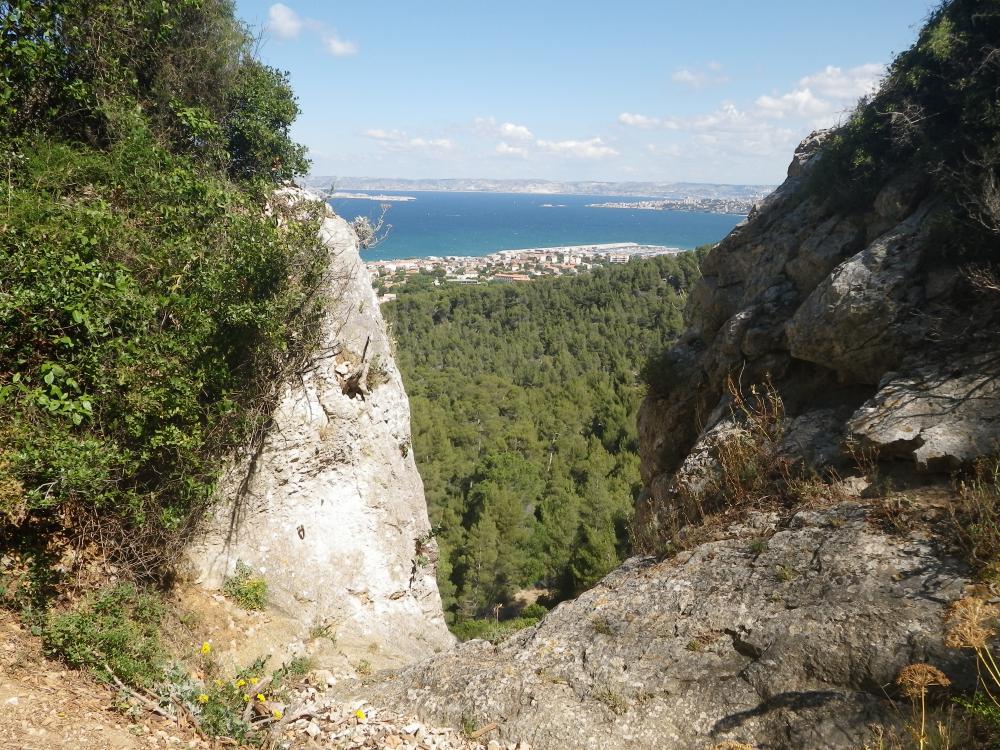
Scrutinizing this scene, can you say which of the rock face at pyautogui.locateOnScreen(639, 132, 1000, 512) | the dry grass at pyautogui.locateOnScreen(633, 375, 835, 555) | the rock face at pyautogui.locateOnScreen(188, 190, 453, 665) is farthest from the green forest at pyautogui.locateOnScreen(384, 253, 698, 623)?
the rock face at pyautogui.locateOnScreen(188, 190, 453, 665)

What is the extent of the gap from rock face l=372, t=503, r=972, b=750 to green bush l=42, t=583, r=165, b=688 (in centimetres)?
227

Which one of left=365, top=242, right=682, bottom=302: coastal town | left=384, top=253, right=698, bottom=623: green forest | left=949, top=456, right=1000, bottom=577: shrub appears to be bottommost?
left=384, top=253, right=698, bottom=623: green forest

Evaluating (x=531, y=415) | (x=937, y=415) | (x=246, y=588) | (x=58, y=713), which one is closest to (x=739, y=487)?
(x=937, y=415)

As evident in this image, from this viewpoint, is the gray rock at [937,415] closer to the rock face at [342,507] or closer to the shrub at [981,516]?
the shrub at [981,516]

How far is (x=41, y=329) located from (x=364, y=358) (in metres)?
5.22

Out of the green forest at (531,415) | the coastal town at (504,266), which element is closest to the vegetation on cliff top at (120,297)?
the green forest at (531,415)

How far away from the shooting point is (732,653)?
4793 mm

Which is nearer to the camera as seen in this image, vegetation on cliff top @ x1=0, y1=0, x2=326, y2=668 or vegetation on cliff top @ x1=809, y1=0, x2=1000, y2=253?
vegetation on cliff top @ x1=0, y1=0, x2=326, y2=668

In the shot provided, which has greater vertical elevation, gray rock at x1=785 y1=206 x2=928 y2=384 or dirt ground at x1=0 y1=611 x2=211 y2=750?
gray rock at x1=785 y1=206 x2=928 y2=384

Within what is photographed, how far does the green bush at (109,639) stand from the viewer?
4.57 metres

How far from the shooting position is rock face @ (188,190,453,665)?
26.0ft

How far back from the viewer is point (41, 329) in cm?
498

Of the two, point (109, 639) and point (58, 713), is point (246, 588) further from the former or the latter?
point (58, 713)

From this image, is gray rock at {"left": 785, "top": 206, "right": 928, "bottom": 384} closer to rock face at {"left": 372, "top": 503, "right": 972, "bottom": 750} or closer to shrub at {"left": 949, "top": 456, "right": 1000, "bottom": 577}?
shrub at {"left": 949, "top": 456, "right": 1000, "bottom": 577}
